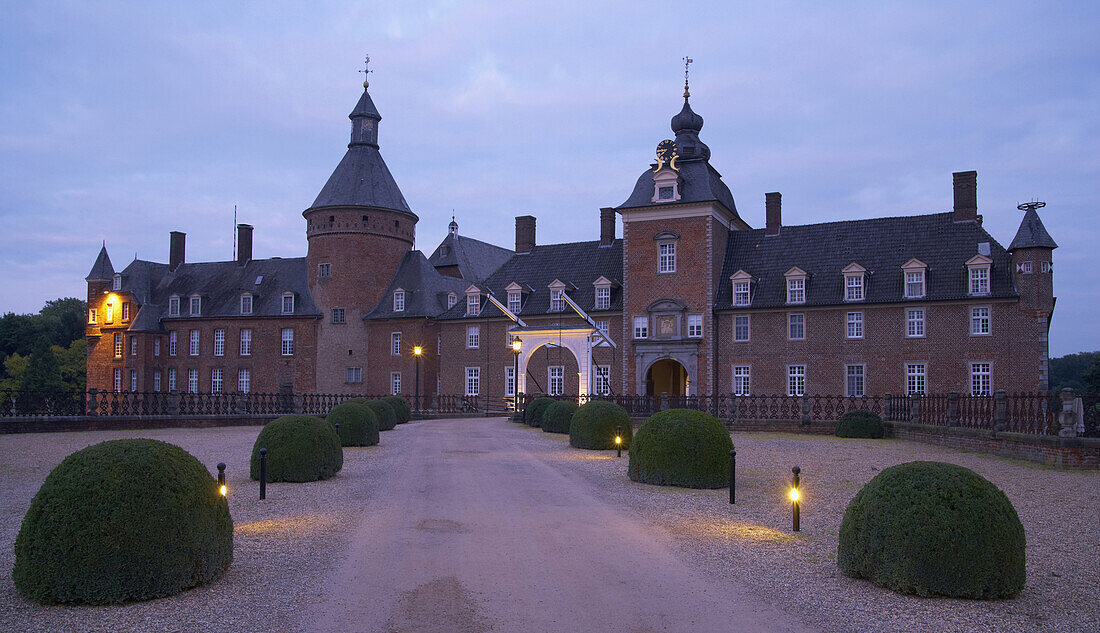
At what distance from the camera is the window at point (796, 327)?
42.1 metres

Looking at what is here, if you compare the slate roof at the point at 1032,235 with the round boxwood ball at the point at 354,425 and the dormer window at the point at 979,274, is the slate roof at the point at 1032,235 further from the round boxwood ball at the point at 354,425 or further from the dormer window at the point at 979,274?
the round boxwood ball at the point at 354,425

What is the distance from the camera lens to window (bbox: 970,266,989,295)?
38.1 metres

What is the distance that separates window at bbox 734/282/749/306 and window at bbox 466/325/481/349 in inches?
637

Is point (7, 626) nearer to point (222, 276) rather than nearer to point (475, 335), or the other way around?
point (475, 335)

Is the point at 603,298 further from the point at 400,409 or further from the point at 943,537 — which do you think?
the point at 943,537

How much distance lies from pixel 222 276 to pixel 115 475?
198ft

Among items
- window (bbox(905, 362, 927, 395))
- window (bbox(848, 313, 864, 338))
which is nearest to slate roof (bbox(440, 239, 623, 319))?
window (bbox(848, 313, 864, 338))

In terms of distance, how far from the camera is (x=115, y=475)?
7.24m

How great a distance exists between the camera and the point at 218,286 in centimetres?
6281

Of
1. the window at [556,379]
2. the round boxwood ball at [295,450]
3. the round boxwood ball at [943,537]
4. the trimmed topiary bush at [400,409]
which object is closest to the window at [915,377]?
the window at [556,379]

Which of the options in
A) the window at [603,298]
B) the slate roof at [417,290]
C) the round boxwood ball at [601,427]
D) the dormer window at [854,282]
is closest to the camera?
the round boxwood ball at [601,427]

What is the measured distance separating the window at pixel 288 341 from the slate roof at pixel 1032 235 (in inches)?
1685

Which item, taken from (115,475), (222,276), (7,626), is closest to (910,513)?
(115,475)

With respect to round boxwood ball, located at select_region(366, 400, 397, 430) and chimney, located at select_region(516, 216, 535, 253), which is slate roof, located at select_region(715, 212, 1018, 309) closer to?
chimney, located at select_region(516, 216, 535, 253)
